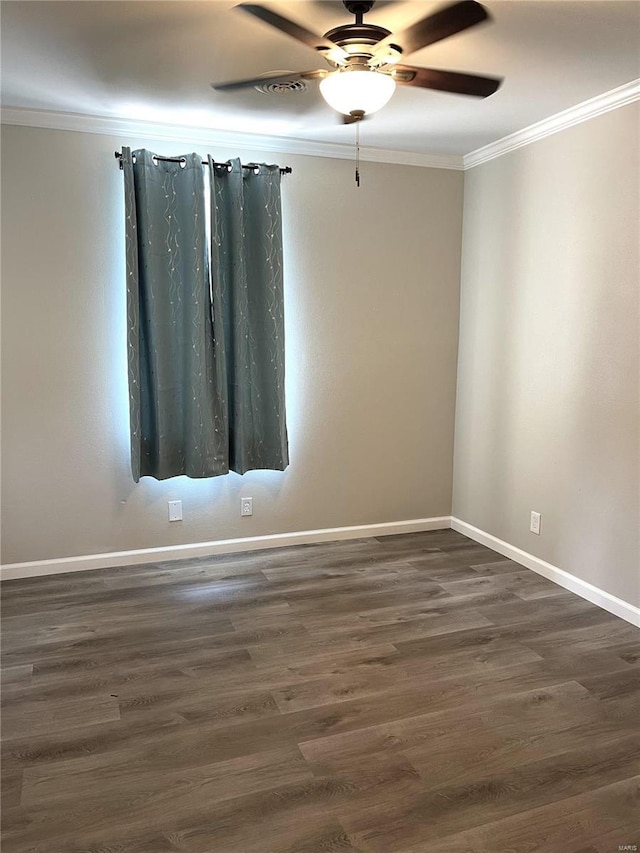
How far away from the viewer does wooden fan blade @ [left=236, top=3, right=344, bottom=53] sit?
1.96 meters

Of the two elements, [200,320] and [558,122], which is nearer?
[558,122]

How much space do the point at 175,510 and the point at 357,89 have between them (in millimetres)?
2638

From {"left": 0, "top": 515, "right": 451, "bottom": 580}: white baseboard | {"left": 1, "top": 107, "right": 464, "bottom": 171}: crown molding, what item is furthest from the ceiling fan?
{"left": 0, "top": 515, "right": 451, "bottom": 580}: white baseboard

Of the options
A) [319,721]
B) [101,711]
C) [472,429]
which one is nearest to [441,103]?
[472,429]

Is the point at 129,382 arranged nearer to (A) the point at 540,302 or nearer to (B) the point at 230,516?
(B) the point at 230,516

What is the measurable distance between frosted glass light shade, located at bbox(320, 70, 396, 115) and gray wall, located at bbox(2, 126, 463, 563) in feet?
6.04

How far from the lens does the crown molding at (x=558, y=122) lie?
311 centimetres

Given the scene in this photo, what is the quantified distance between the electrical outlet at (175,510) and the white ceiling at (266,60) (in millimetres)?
2154

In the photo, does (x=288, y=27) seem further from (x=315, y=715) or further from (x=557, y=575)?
(x=557, y=575)

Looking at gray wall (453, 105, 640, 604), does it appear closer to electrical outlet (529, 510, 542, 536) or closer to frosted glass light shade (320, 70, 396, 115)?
electrical outlet (529, 510, 542, 536)

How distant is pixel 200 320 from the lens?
3750mm

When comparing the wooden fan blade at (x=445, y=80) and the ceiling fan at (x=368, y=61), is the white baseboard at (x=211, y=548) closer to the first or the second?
the ceiling fan at (x=368, y=61)

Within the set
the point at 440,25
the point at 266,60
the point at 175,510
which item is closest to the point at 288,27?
the point at 440,25

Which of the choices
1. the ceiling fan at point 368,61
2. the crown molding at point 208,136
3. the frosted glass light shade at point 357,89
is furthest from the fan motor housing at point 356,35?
the crown molding at point 208,136
